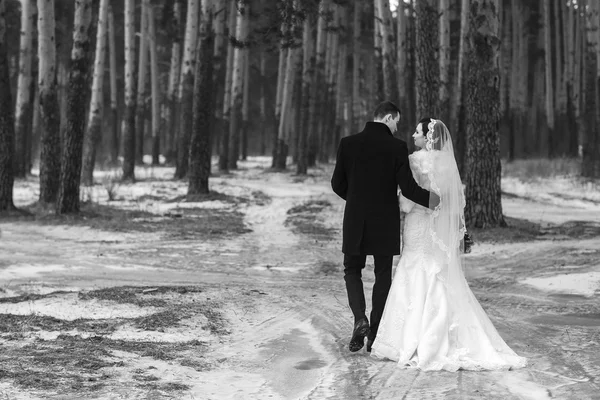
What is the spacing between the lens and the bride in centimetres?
606

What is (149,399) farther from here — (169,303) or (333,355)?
(169,303)

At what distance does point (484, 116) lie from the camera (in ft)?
46.8

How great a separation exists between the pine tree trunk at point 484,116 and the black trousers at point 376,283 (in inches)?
319

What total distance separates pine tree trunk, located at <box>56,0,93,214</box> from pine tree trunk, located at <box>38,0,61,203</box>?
1.05 m

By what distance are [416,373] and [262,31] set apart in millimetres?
11229

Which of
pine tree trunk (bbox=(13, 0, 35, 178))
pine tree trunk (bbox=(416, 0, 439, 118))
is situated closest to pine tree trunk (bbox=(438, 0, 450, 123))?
pine tree trunk (bbox=(416, 0, 439, 118))

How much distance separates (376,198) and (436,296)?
2.83 ft

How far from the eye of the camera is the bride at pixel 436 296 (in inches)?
239

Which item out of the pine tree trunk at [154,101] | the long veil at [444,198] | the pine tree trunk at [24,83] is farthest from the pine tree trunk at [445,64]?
the long veil at [444,198]

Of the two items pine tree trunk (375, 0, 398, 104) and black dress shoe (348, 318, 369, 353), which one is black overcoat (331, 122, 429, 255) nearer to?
black dress shoe (348, 318, 369, 353)

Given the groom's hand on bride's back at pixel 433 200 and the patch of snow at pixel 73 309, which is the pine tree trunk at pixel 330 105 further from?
the groom's hand on bride's back at pixel 433 200

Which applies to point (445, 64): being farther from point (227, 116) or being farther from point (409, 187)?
point (409, 187)

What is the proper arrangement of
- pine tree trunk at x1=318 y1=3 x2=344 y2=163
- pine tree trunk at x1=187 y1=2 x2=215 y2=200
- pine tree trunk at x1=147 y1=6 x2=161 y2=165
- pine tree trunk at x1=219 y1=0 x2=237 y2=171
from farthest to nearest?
1. pine tree trunk at x1=318 y1=3 x2=344 y2=163
2. pine tree trunk at x1=147 y1=6 x2=161 y2=165
3. pine tree trunk at x1=219 y1=0 x2=237 y2=171
4. pine tree trunk at x1=187 y1=2 x2=215 y2=200

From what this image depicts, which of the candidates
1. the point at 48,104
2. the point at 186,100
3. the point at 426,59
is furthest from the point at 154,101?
the point at 426,59
